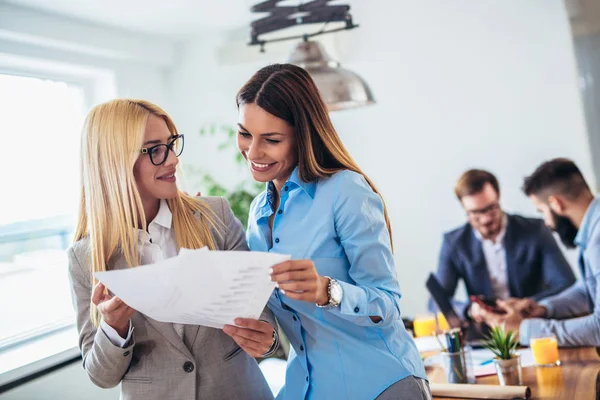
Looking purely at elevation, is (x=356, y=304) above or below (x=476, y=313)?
above

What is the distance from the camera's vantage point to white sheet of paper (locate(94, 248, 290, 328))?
108cm

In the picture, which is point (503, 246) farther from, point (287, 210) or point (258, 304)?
point (258, 304)

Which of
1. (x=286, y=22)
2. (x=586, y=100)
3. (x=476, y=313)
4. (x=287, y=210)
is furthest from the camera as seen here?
(x=586, y=100)

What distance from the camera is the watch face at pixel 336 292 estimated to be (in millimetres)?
1237

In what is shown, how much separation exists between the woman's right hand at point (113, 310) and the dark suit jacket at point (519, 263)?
250 cm

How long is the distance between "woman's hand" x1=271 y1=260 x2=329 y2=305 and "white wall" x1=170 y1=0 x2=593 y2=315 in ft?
8.75

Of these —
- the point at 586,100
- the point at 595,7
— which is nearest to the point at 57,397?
the point at 586,100

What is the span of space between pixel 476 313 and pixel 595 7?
1.69 m

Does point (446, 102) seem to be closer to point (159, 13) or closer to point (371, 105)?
point (371, 105)

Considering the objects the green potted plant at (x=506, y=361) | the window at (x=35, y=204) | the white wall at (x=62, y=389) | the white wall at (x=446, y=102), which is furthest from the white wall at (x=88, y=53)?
the green potted plant at (x=506, y=361)

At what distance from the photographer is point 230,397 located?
1511 mm

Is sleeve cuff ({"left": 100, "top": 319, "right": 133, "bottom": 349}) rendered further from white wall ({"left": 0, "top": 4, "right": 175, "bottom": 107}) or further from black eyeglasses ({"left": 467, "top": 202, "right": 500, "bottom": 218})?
black eyeglasses ({"left": 467, "top": 202, "right": 500, "bottom": 218})

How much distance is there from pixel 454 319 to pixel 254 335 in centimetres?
213

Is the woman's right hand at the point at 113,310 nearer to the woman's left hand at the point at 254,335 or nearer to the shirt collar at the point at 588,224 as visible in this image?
the woman's left hand at the point at 254,335
